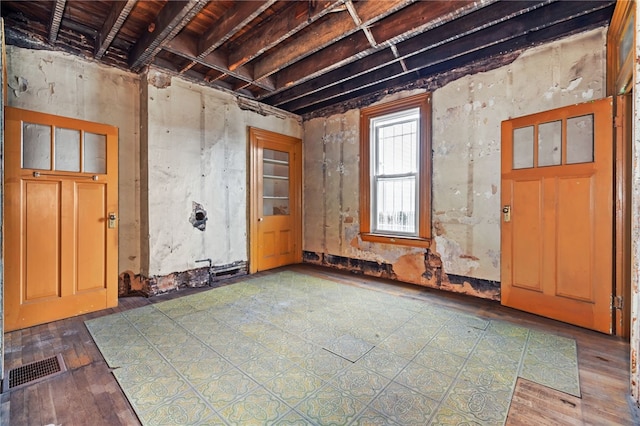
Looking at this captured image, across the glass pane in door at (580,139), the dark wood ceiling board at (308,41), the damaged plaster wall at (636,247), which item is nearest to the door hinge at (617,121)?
the glass pane in door at (580,139)

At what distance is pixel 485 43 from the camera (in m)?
3.04

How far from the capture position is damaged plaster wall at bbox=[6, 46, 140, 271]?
2.93m

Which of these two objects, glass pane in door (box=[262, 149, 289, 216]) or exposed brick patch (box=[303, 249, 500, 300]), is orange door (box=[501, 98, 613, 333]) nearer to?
exposed brick patch (box=[303, 249, 500, 300])

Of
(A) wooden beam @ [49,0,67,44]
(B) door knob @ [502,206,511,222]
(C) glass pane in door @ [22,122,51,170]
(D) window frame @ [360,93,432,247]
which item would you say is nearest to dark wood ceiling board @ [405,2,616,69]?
(D) window frame @ [360,93,432,247]

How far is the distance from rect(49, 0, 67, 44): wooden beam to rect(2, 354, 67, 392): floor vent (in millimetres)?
3033

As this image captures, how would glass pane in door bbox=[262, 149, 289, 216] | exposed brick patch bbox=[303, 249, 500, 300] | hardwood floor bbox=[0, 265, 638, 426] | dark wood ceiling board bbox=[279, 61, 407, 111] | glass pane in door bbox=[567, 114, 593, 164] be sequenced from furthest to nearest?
1. glass pane in door bbox=[262, 149, 289, 216]
2. dark wood ceiling board bbox=[279, 61, 407, 111]
3. exposed brick patch bbox=[303, 249, 500, 300]
4. glass pane in door bbox=[567, 114, 593, 164]
5. hardwood floor bbox=[0, 265, 638, 426]

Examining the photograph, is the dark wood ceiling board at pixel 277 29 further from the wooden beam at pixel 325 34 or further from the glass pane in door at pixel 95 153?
the glass pane in door at pixel 95 153

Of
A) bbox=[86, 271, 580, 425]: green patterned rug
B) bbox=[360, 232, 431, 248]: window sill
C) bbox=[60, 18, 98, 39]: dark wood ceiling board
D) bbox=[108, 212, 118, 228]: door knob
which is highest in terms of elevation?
bbox=[60, 18, 98, 39]: dark wood ceiling board

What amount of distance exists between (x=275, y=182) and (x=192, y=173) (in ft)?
5.25

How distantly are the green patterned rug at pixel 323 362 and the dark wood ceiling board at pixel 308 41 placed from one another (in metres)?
2.93

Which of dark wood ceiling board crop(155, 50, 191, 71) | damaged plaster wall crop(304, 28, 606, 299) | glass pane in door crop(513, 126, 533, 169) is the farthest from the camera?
dark wood ceiling board crop(155, 50, 191, 71)

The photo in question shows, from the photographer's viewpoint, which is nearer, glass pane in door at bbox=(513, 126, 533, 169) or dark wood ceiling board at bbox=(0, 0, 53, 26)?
dark wood ceiling board at bbox=(0, 0, 53, 26)

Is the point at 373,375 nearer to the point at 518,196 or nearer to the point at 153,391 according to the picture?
the point at 153,391

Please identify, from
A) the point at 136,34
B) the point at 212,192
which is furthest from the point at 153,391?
the point at 136,34
